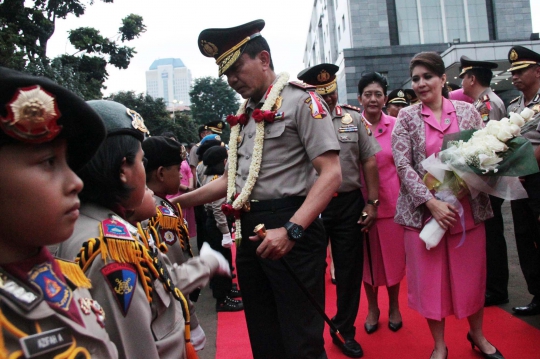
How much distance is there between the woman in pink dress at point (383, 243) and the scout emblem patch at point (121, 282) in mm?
2700

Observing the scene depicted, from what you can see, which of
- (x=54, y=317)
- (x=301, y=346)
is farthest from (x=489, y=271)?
(x=54, y=317)

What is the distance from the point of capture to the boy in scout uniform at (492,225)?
13.1 feet

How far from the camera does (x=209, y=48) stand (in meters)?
2.42

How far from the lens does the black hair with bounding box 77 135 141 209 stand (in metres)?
1.51

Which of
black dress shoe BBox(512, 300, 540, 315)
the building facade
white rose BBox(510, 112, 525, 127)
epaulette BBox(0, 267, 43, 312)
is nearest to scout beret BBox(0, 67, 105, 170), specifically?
epaulette BBox(0, 267, 43, 312)

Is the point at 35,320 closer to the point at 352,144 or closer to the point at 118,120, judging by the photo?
the point at 118,120

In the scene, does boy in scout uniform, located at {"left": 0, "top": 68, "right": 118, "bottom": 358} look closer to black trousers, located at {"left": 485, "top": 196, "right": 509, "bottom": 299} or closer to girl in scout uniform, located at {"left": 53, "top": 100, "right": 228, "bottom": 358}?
girl in scout uniform, located at {"left": 53, "top": 100, "right": 228, "bottom": 358}

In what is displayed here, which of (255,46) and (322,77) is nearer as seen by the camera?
(255,46)

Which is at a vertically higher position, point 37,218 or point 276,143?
point 276,143

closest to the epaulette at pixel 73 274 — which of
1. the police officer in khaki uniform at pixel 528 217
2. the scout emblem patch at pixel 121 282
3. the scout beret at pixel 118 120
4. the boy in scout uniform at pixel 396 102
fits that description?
the scout emblem patch at pixel 121 282

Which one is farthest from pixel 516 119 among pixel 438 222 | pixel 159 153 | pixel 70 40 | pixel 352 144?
pixel 70 40

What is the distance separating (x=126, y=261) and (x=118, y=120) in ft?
1.68

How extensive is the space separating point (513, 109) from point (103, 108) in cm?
384

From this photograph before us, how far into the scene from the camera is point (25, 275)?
0.93m
